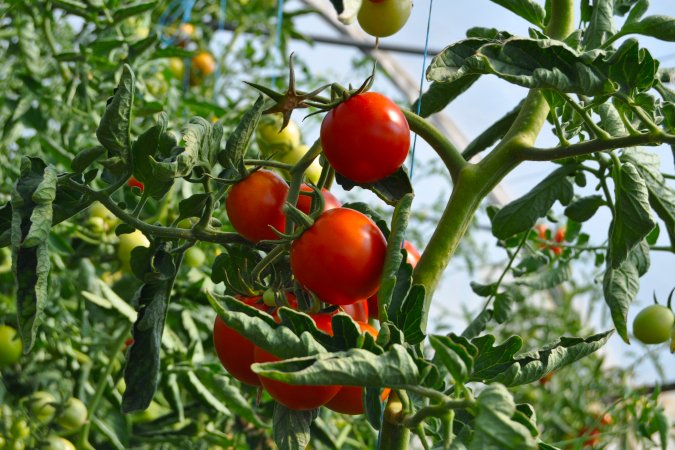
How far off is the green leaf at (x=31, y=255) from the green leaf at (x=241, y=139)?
5.0 inches

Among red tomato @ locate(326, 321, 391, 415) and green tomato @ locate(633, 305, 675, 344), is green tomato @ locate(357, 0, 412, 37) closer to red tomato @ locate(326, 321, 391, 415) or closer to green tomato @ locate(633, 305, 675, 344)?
red tomato @ locate(326, 321, 391, 415)

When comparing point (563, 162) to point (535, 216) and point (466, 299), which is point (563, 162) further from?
point (466, 299)

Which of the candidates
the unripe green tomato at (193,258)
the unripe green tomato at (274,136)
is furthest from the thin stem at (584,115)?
the unripe green tomato at (193,258)

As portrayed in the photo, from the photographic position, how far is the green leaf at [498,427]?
0.38 m

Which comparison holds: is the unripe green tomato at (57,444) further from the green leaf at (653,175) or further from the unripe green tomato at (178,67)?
the unripe green tomato at (178,67)

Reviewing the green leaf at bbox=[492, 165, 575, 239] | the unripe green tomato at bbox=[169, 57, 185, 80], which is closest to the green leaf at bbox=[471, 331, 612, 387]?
the green leaf at bbox=[492, 165, 575, 239]

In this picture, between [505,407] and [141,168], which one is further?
[141,168]

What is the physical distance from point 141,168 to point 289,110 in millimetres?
110

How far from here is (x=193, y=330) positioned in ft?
3.70

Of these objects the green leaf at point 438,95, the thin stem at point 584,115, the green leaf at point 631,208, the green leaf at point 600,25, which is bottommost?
the green leaf at point 631,208

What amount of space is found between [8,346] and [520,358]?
2.94ft

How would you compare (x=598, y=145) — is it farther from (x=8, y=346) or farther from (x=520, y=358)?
(x=8, y=346)

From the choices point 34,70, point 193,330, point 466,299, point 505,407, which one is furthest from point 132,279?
point 466,299

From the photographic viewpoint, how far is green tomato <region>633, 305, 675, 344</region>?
1003 millimetres
